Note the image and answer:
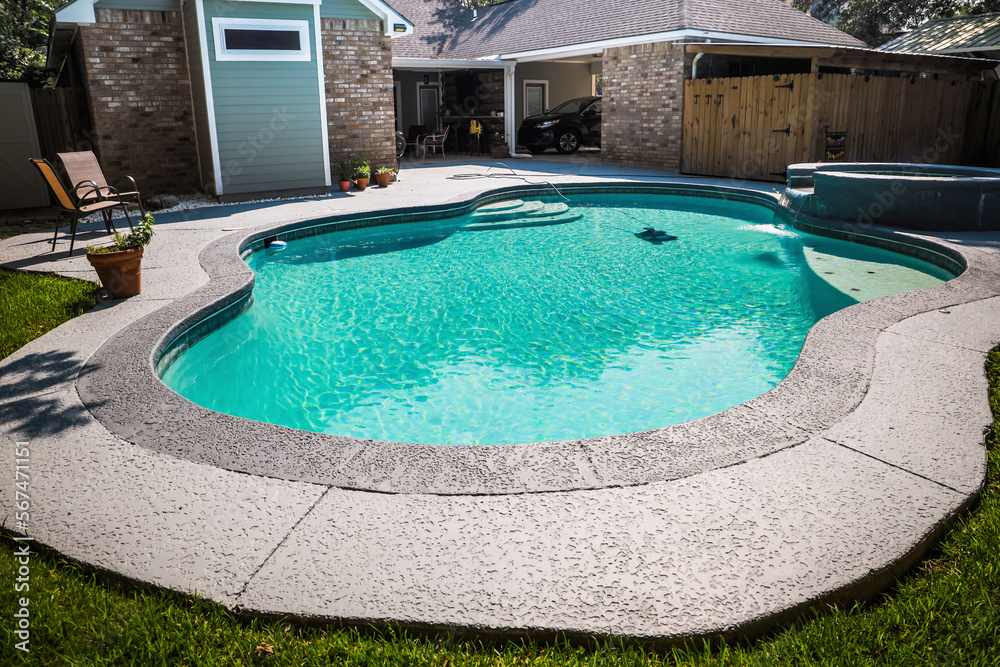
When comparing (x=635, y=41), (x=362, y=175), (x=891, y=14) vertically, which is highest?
(x=891, y=14)

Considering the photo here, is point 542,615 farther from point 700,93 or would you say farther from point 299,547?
point 700,93

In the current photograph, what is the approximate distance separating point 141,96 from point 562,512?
1062cm

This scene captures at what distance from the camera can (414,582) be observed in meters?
1.90

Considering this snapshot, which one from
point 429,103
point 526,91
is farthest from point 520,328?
point 526,91

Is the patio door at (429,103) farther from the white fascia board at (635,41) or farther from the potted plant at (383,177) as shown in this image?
the potted plant at (383,177)

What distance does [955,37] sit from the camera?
15867 mm

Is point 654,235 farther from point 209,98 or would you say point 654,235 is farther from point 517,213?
point 209,98

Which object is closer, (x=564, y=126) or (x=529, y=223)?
(x=529, y=223)

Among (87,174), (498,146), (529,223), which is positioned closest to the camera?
(87,174)

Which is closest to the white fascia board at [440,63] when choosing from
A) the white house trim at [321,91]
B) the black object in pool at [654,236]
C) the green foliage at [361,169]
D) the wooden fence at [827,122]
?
the white house trim at [321,91]

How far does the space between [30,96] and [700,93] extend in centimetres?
1147

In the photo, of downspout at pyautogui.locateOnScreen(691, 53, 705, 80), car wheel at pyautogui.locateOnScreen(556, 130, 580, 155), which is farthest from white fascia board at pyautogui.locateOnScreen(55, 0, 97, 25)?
car wheel at pyautogui.locateOnScreen(556, 130, 580, 155)

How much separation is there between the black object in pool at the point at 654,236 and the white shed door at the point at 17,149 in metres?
9.13

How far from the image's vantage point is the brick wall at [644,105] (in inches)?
523
